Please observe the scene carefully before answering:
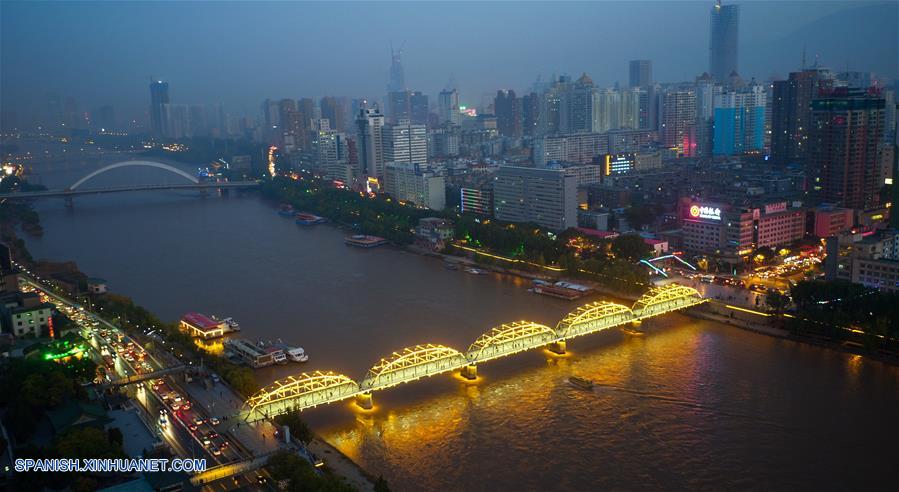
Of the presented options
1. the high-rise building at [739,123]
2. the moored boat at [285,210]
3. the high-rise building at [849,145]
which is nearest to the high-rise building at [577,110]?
the high-rise building at [739,123]

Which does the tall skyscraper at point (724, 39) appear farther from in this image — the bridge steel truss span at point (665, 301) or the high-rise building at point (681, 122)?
the bridge steel truss span at point (665, 301)

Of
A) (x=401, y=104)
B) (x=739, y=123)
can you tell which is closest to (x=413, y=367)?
(x=739, y=123)

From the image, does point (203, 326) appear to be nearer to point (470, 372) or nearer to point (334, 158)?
point (470, 372)

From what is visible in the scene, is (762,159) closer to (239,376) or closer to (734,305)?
(734,305)

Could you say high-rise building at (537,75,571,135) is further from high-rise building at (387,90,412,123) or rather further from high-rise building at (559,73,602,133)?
high-rise building at (387,90,412,123)

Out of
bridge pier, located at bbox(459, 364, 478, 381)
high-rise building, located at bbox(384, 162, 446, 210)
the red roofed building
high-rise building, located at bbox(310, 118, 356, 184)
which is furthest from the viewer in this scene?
high-rise building, located at bbox(310, 118, 356, 184)

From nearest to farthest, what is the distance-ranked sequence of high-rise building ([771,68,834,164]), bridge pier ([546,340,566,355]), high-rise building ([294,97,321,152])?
bridge pier ([546,340,566,355]) < high-rise building ([771,68,834,164]) < high-rise building ([294,97,321,152])

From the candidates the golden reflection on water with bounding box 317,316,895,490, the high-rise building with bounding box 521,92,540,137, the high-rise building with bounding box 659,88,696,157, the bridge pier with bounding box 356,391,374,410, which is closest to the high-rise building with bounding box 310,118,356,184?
the high-rise building with bounding box 659,88,696,157

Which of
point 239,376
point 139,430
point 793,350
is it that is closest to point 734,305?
point 793,350
